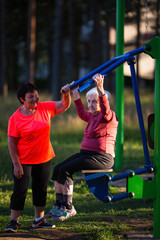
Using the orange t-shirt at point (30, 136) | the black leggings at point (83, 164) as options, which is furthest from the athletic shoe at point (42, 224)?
the orange t-shirt at point (30, 136)

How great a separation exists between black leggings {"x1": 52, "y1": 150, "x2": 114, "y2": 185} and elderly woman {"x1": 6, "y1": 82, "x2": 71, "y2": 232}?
17cm

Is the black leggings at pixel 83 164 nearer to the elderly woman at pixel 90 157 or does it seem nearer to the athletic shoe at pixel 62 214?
the elderly woman at pixel 90 157

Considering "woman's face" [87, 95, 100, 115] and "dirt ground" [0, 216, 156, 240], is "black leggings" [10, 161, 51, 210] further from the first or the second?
A: "woman's face" [87, 95, 100, 115]

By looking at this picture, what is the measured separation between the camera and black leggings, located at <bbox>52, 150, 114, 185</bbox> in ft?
14.7

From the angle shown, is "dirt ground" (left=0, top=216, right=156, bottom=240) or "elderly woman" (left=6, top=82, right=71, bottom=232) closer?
"dirt ground" (left=0, top=216, right=156, bottom=240)

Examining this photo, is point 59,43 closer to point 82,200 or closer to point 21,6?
point 21,6

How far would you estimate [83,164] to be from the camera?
4469 millimetres

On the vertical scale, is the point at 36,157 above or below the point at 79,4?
below

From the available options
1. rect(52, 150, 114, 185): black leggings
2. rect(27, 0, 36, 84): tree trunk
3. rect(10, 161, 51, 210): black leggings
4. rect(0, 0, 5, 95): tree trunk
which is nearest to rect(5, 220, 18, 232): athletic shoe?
rect(10, 161, 51, 210): black leggings

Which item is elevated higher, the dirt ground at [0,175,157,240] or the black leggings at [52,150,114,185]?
the black leggings at [52,150,114,185]

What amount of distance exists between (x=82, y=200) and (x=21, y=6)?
25394 millimetres

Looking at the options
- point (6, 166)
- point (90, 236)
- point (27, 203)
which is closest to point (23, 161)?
point (90, 236)

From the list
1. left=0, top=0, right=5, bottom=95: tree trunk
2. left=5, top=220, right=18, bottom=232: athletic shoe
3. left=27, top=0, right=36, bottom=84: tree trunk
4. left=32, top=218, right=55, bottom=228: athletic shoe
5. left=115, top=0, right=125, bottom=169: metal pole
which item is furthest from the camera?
left=0, top=0, right=5, bottom=95: tree trunk

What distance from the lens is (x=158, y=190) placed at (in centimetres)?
417
